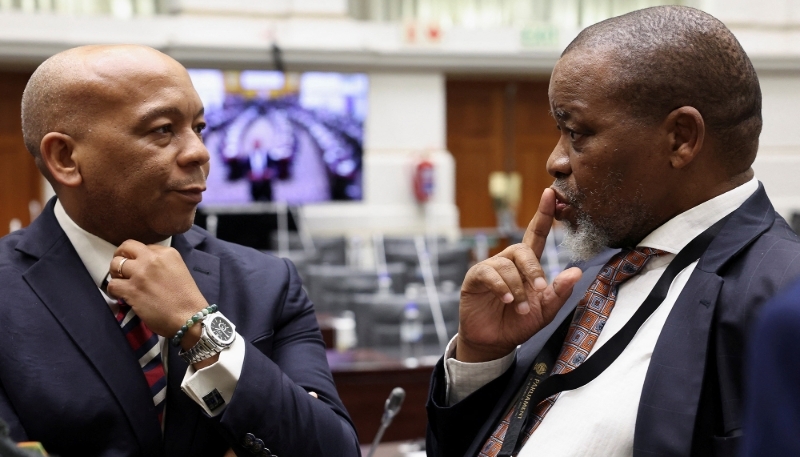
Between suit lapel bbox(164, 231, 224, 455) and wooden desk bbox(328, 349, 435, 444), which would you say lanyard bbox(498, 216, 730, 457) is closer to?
suit lapel bbox(164, 231, 224, 455)

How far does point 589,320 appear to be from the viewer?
6.10ft

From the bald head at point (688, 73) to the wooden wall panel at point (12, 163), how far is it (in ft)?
36.9

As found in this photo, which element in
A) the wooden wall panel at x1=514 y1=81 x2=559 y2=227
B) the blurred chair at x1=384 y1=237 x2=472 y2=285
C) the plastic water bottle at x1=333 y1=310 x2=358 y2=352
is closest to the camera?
the plastic water bottle at x1=333 y1=310 x2=358 y2=352

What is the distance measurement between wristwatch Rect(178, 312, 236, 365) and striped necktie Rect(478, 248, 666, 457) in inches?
22.1

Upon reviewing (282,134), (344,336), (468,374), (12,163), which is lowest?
(12,163)

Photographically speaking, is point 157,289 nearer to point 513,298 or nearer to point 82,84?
point 82,84

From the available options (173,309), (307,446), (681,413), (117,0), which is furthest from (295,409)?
(117,0)

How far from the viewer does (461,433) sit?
77.7 inches

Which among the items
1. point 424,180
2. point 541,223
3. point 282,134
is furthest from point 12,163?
point 541,223

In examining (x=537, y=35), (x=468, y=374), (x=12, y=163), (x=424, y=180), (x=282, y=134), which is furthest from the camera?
(x=537, y=35)

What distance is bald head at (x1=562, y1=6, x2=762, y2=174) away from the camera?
1.70 m

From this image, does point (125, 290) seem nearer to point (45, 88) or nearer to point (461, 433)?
point (45, 88)

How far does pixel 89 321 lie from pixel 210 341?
0.87 ft

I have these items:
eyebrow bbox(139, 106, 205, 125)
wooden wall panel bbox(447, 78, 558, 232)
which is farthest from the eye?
wooden wall panel bbox(447, 78, 558, 232)
